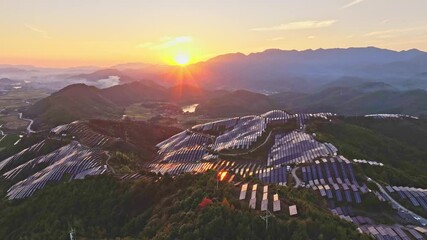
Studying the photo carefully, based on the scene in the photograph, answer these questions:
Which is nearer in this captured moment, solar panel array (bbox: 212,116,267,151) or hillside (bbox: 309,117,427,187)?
hillside (bbox: 309,117,427,187)

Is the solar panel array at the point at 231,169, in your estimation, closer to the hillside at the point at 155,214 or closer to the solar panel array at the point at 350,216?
the solar panel array at the point at 350,216

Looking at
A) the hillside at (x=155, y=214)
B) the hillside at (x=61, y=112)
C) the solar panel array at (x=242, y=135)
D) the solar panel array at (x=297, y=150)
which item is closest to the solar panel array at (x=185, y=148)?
the solar panel array at (x=242, y=135)

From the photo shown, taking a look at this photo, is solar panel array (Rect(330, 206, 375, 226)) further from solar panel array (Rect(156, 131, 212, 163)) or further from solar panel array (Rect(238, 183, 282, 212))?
solar panel array (Rect(156, 131, 212, 163))

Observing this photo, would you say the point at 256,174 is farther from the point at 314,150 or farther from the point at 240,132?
the point at 240,132

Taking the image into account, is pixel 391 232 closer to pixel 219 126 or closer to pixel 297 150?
pixel 297 150

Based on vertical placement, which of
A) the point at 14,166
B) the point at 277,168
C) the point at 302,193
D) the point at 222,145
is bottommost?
the point at 14,166

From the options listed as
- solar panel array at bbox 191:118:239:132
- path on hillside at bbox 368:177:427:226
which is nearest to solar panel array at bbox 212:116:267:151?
solar panel array at bbox 191:118:239:132

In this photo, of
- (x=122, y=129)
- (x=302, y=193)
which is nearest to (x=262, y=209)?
(x=302, y=193)
